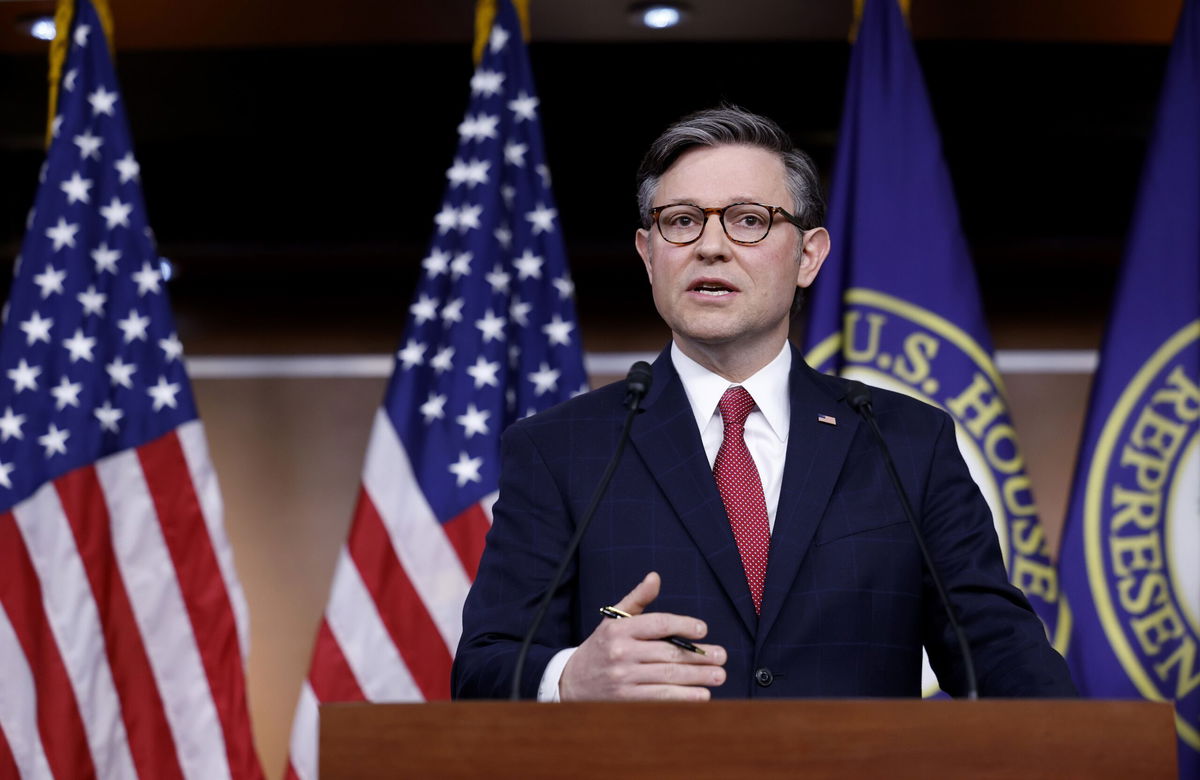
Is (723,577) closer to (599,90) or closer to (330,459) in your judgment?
(599,90)

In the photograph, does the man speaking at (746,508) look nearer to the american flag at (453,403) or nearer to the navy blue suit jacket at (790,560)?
the navy blue suit jacket at (790,560)

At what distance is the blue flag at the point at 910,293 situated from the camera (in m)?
3.19

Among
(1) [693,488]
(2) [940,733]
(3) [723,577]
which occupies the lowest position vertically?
(2) [940,733]

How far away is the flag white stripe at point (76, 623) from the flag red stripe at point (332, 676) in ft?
1.56

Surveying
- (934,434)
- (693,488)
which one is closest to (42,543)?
(693,488)

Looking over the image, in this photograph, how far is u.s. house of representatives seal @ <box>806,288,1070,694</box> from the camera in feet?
10.4

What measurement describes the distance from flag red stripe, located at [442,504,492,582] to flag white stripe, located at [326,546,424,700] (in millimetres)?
250

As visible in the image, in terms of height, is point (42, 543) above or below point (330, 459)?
below

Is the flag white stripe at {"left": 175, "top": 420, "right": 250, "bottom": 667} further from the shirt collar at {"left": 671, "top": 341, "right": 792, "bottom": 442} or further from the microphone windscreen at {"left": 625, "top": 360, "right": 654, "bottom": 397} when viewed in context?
the microphone windscreen at {"left": 625, "top": 360, "right": 654, "bottom": 397}

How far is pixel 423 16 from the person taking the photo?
358 centimetres

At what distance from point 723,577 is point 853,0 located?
7.55ft

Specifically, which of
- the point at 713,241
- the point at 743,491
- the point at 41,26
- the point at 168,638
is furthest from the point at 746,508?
the point at 41,26

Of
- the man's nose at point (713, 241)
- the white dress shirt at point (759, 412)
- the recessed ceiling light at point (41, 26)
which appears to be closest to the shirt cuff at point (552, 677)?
the white dress shirt at point (759, 412)

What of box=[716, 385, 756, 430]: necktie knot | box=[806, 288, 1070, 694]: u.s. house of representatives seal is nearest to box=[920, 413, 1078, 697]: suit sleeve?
box=[716, 385, 756, 430]: necktie knot
